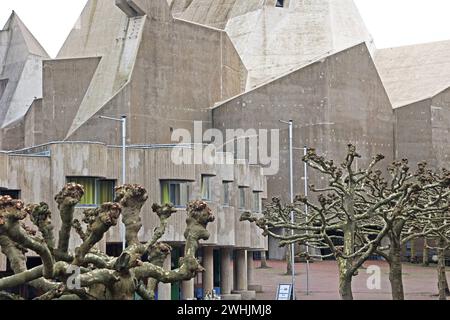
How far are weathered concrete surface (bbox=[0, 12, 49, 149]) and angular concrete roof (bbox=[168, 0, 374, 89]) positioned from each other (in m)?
18.3

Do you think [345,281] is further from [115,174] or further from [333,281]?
[333,281]

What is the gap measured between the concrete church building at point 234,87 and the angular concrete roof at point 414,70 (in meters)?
0.22

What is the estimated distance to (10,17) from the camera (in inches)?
3686

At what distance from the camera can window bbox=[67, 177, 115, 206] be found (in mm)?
44281

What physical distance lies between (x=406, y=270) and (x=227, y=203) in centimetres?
2471

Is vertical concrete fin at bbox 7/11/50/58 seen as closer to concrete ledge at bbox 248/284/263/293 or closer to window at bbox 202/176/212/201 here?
concrete ledge at bbox 248/284/263/293

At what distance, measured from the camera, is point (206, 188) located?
50.2 meters

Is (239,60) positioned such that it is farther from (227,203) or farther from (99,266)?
(99,266)

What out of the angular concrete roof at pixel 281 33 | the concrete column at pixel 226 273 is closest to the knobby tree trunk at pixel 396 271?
the concrete column at pixel 226 273

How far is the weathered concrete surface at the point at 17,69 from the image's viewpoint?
301 ft

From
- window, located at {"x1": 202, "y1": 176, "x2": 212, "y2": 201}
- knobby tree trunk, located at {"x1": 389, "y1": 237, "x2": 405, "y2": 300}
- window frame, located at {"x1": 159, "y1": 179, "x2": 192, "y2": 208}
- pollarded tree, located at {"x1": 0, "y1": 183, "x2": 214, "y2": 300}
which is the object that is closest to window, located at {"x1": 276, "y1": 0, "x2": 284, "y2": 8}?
window, located at {"x1": 202, "y1": 176, "x2": 212, "y2": 201}

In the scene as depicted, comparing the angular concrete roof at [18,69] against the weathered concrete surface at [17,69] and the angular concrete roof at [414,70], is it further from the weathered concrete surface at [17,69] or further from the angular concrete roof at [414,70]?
the angular concrete roof at [414,70]

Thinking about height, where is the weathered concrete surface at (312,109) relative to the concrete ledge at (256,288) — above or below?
above
